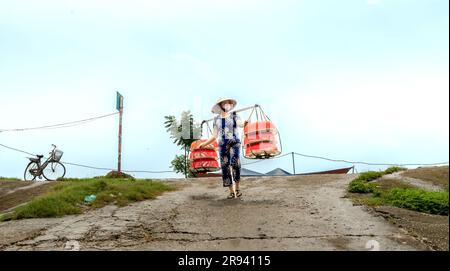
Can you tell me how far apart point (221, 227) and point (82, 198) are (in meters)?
3.69

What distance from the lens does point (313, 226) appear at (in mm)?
5453

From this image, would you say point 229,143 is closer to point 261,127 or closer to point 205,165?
point 261,127

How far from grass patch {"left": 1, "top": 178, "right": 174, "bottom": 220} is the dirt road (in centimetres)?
33

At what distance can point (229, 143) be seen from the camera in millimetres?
7973

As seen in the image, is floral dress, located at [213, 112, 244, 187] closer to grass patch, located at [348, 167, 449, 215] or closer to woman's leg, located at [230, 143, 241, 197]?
woman's leg, located at [230, 143, 241, 197]

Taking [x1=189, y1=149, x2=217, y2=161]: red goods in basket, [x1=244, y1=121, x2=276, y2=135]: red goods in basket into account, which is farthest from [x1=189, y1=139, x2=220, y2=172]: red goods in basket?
[x1=244, y1=121, x2=276, y2=135]: red goods in basket

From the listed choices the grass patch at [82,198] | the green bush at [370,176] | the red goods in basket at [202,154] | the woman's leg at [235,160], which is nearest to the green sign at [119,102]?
the grass patch at [82,198]

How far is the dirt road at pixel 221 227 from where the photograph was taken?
15.5 feet

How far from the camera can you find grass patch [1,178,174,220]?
703cm

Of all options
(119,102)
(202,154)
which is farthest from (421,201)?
(119,102)
